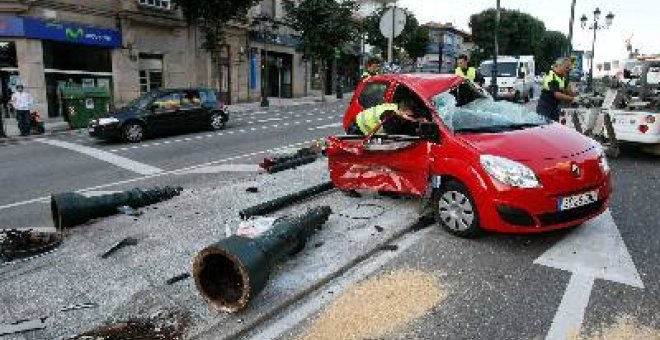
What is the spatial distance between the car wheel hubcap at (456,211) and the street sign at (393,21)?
554cm

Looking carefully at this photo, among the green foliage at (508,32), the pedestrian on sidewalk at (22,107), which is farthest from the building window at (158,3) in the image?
the green foliage at (508,32)

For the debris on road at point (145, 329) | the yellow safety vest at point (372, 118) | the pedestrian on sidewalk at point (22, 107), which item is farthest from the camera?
the pedestrian on sidewalk at point (22, 107)

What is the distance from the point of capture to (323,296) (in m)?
4.43

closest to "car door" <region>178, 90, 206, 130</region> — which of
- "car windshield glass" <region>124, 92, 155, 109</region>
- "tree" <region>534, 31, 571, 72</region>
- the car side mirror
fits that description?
"car windshield glass" <region>124, 92, 155, 109</region>

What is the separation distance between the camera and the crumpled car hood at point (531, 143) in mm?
5164

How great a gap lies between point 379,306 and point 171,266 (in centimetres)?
209

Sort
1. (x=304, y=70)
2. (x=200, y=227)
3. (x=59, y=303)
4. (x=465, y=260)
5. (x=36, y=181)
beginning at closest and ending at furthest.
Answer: (x=59, y=303) → (x=465, y=260) → (x=200, y=227) → (x=36, y=181) → (x=304, y=70)

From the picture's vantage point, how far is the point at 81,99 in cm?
1895

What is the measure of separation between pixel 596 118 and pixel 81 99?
16.5m

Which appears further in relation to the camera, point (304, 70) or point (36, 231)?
point (304, 70)

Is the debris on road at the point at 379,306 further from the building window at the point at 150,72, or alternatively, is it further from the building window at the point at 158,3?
the building window at the point at 158,3

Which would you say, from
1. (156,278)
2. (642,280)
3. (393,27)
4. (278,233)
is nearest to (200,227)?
(156,278)

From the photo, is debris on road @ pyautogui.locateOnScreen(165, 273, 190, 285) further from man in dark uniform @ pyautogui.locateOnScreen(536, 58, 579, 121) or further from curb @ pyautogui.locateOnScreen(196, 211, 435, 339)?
man in dark uniform @ pyautogui.locateOnScreen(536, 58, 579, 121)

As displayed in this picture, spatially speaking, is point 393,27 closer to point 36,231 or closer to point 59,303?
point 36,231
